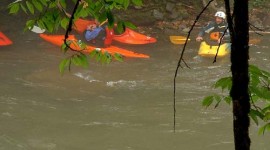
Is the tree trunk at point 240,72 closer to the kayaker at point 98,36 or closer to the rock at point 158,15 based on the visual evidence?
the kayaker at point 98,36

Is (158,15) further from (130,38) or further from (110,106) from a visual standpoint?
(110,106)

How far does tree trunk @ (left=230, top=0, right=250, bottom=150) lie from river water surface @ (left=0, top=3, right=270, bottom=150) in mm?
4475

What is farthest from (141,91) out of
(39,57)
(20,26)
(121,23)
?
(121,23)

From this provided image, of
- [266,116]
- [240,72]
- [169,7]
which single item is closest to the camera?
[240,72]

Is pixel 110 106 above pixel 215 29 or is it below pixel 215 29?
above

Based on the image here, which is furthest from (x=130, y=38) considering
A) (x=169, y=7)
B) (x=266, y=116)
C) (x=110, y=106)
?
(x=266, y=116)

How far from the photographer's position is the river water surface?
5.57 metres

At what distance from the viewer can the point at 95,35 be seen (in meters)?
9.77

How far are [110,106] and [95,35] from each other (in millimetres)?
3439

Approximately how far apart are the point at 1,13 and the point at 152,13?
406 centimetres

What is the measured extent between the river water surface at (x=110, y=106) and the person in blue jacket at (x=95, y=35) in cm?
80

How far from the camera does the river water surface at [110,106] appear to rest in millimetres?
5574

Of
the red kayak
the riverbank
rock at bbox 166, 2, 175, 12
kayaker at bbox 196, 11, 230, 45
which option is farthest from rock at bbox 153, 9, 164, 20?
kayaker at bbox 196, 11, 230, 45

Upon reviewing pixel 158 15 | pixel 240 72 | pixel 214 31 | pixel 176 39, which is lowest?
pixel 158 15
